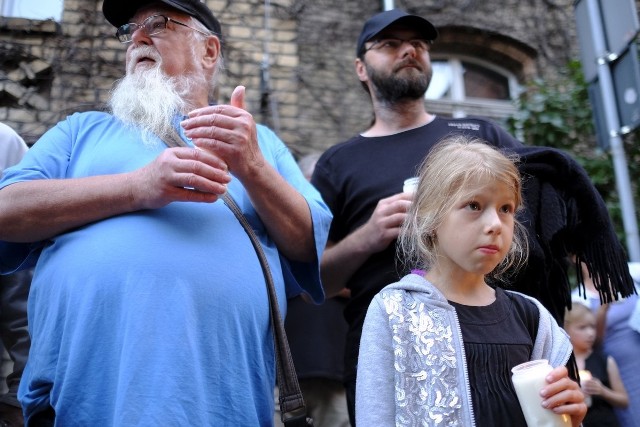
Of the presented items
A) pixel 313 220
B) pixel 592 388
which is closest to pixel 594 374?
pixel 592 388

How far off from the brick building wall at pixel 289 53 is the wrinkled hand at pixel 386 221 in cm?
374

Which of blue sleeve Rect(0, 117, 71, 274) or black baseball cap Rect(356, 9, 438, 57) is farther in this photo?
black baseball cap Rect(356, 9, 438, 57)

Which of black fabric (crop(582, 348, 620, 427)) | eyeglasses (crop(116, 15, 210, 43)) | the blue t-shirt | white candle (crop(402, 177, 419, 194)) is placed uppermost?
eyeglasses (crop(116, 15, 210, 43))

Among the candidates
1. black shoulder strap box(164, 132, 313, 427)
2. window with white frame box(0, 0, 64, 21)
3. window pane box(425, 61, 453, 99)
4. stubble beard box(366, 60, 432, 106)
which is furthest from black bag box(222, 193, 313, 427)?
window pane box(425, 61, 453, 99)

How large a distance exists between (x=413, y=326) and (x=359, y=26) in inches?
206

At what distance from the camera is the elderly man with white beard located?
71.0 inches

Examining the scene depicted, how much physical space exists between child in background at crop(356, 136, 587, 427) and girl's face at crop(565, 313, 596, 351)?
5.52 ft

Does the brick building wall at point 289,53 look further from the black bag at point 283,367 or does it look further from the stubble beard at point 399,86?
the black bag at point 283,367

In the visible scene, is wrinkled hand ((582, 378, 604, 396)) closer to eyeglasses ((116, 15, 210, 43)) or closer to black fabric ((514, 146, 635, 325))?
black fabric ((514, 146, 635, 325))

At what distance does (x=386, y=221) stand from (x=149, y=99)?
84 cm

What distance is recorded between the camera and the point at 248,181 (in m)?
2.10

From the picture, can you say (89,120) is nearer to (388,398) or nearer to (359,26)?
(388,398)

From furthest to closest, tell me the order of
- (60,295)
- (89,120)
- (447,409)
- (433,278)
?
(89,120) → (433,278) → (60,295) → (447,409)

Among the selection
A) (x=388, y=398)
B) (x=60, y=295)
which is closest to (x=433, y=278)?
(x=388, y=398)
